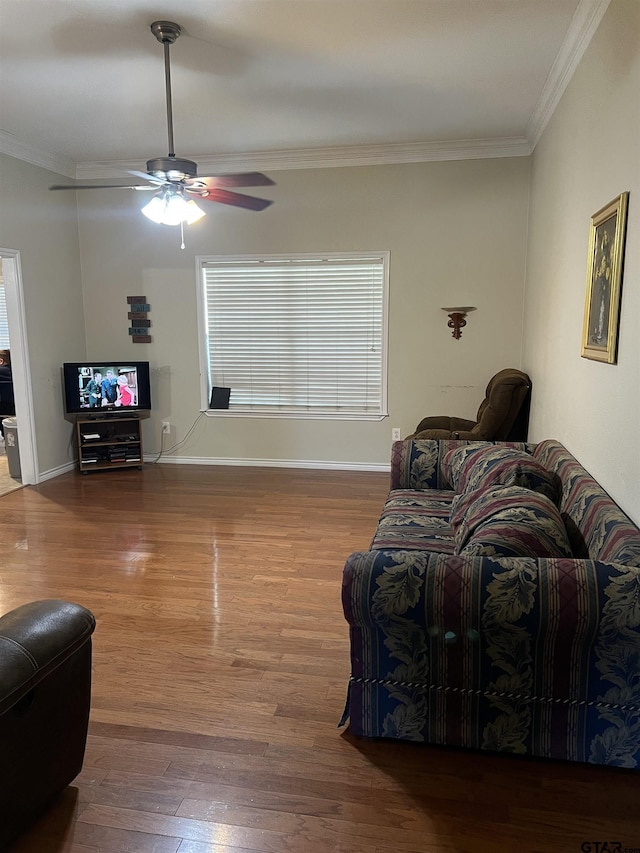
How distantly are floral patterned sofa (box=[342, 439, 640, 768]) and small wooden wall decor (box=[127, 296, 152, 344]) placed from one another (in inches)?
176

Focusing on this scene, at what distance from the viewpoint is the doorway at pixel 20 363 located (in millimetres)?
4820

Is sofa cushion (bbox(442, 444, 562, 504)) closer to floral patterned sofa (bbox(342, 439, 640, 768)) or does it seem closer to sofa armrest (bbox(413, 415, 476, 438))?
floral patterned sofa (bbox(342, 439, 640, 768))

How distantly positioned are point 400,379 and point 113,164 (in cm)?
330

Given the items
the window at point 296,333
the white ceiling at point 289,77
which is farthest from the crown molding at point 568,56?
A: the window at point 296,333

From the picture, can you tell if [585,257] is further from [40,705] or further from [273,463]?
[273,463]

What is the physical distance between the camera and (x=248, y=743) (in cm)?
202

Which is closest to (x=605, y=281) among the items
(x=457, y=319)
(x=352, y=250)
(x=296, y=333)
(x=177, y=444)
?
(x=457, y=319)

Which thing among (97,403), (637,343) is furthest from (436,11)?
(97,403)

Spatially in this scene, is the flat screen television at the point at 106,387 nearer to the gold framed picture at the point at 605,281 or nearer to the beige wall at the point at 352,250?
the beige wall at the point at 352,250

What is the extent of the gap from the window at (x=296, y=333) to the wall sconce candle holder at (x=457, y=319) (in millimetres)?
589

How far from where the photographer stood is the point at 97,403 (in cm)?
552

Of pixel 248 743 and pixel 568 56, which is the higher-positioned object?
pixel 568 56

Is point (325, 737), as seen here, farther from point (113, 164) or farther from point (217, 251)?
point (113, 164)

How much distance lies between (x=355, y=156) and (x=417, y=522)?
140 inches
